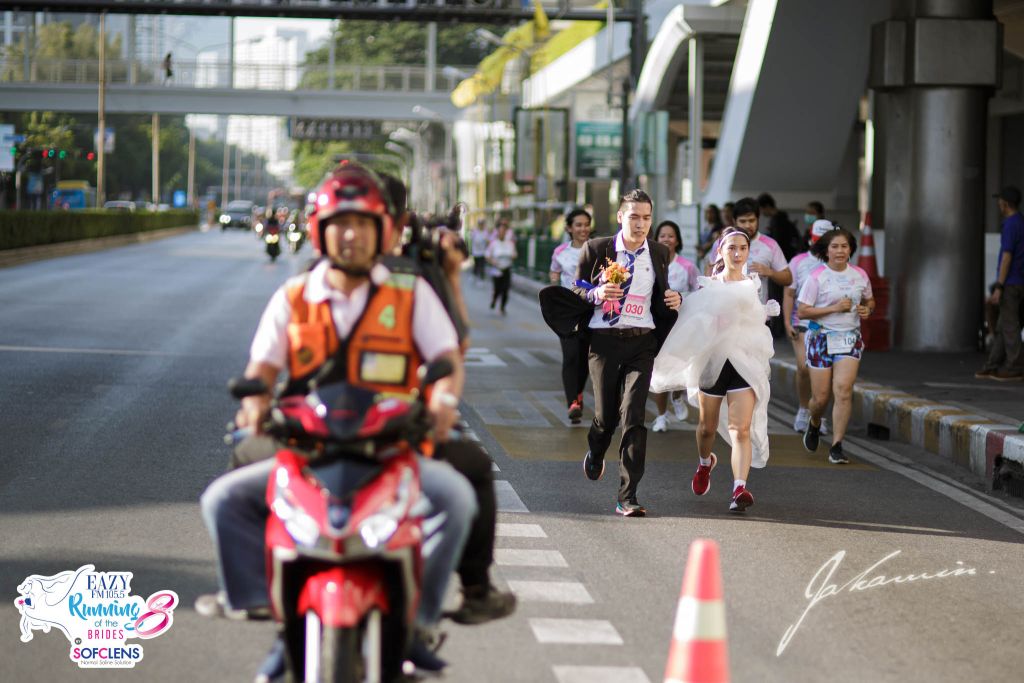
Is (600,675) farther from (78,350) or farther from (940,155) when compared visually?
(940,155)

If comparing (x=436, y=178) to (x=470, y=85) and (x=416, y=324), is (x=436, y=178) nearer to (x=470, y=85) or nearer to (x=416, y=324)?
(x=470, y=85)

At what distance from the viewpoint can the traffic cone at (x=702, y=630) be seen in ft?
16.4

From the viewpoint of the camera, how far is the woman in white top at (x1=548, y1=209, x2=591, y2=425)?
1288 cm

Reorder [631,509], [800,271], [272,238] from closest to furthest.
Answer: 1. [631,509]
2. [800,271]
3. [272,238]

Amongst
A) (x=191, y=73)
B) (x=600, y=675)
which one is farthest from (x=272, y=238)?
(x=600, y=675)

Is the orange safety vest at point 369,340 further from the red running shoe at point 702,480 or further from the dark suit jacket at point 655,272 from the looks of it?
the red running shoe at point 702,480

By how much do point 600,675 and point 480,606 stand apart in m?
0.74

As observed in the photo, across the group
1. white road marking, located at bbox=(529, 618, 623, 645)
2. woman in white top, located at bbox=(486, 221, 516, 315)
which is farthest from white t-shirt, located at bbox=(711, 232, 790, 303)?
woman in white top, located at bbox=(486, 221, 516, 315)

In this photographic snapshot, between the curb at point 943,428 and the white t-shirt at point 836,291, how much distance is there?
124 centimetres

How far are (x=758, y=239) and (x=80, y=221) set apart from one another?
47022 millimetres

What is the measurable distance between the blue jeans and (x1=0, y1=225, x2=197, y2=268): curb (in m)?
39.0

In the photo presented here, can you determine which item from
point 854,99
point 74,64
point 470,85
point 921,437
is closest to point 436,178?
point 470,85

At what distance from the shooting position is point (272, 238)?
170 ft

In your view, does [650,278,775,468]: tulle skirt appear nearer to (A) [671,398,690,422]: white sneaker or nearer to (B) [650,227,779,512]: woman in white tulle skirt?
(B) [650,227,779,512]: woman in white tulle skirt
